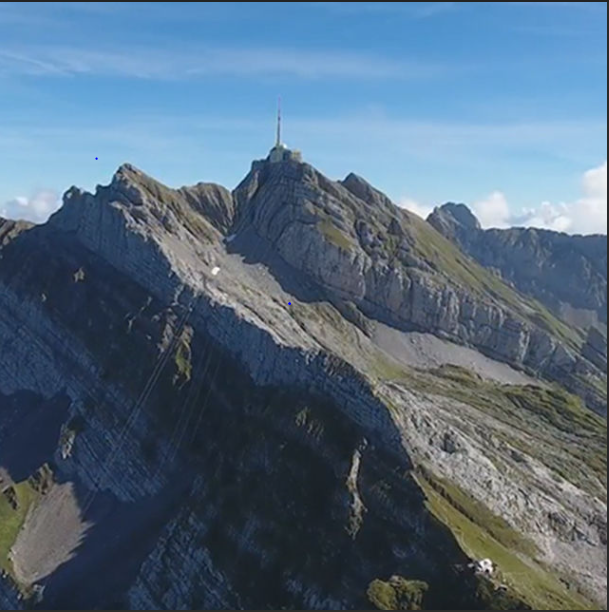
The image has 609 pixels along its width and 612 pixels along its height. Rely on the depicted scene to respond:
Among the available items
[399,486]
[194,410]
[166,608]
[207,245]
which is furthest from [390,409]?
[207,245]

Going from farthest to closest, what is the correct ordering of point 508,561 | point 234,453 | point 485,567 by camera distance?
1. point 234,453
2. point 508,561
3. point 485,567

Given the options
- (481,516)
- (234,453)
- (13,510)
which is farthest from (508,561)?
(13,510)


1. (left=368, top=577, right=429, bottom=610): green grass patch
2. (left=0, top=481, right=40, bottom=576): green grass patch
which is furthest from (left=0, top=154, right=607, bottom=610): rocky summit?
(left=0, top=481, right=40, bottom=576): green grass patch

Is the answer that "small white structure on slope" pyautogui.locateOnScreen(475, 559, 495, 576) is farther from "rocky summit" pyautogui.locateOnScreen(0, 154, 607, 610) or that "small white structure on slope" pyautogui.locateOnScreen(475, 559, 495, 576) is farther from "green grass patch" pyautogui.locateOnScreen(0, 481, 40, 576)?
"green grass patch" pyautogui.locateOnScreen(0, 481, 40, 576)

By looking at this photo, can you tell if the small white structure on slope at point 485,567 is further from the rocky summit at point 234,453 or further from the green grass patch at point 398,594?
the green grass patch at point 398,594

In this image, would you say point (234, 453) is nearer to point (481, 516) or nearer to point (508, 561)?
point (481, 516)

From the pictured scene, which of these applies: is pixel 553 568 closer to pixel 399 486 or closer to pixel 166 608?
pixel 399 486
